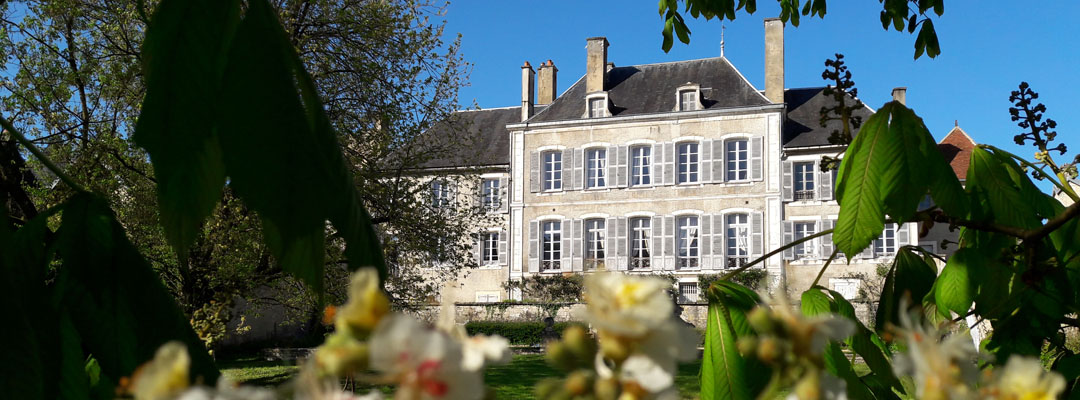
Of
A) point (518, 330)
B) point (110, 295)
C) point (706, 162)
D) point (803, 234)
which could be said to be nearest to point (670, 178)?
point (706, 162)

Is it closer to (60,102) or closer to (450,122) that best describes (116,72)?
(60,102)

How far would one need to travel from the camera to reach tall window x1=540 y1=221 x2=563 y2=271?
99.2 ft

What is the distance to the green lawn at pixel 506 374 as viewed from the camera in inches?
503

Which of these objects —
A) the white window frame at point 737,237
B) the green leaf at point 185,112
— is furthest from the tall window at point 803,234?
the green leaf at point 185,112

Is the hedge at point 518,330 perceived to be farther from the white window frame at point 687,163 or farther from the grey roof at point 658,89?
the grey roof at point 658,89

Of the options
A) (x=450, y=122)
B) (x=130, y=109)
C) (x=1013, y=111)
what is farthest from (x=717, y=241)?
(x=1013, y=111)

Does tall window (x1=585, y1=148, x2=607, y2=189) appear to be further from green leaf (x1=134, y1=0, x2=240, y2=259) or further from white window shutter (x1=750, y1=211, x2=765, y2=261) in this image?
green leaf (x1=134, y1=0, x2=240, y2=259)

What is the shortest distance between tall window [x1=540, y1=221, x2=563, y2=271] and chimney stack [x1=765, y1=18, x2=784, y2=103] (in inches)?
349

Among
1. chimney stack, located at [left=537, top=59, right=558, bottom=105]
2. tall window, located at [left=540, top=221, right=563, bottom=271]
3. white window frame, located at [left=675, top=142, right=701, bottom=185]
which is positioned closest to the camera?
white window frame, located at [left=675, top=142, right=701, bottom=185]

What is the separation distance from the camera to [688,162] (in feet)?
96.5

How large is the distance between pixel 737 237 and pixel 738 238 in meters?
0.05

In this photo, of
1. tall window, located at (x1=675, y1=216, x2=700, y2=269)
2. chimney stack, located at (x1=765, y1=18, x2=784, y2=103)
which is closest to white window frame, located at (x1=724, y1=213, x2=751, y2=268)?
tall window, located at (x1=675, y1=216, x2=700, y2=269)

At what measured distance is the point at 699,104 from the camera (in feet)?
95.6

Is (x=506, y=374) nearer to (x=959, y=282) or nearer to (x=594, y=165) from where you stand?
(x=959, y=282)
